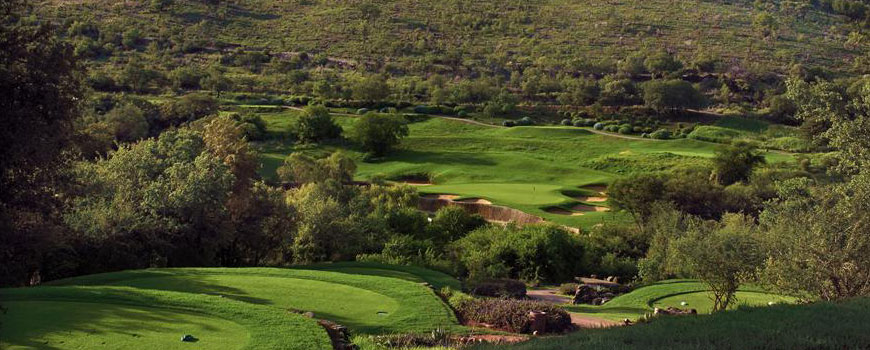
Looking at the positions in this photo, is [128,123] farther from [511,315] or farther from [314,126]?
[511,315]

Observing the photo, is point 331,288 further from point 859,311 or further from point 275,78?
point 275,78

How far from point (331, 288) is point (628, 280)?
19743 mm

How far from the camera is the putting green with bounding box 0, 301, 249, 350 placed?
12562 millimetres

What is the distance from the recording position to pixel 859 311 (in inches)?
504

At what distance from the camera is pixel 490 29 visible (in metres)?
160

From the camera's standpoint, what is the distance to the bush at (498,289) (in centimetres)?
2362

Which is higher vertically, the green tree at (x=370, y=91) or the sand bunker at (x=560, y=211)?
Answer: the green tree at (x=370, y=91)

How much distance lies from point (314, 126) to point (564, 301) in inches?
2219

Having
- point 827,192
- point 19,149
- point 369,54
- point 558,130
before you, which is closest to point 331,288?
point 19,149

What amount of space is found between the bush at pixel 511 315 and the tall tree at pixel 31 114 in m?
8.45

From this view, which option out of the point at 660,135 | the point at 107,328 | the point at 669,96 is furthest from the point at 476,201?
the point at 669,96

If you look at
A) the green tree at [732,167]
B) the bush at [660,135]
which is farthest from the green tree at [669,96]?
the green tree at [732,167]

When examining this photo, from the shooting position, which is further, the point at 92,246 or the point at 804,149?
the point at 804,149

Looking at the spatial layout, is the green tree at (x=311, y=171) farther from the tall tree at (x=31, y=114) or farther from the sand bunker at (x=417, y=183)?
the tall tree at (x=31, y=114)
